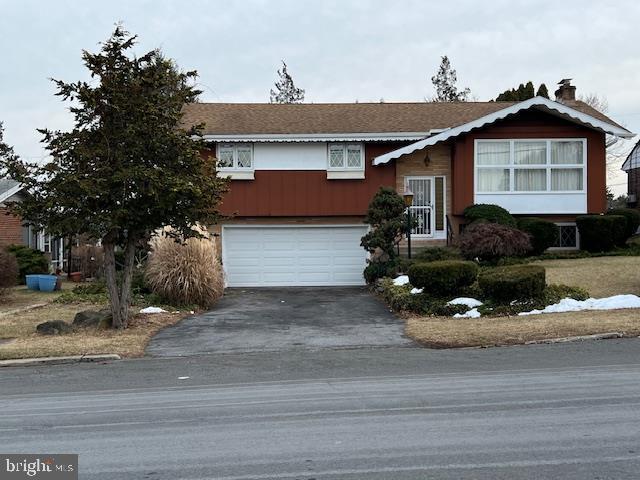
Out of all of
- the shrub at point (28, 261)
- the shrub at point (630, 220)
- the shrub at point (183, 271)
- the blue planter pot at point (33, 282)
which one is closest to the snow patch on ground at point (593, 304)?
the shrub at point (183, 271)

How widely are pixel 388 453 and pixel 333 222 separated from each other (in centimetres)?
1812

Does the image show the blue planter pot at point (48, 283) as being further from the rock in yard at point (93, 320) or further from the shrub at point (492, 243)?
the shrub at point (492, 243)

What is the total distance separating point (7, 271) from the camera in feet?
56.5

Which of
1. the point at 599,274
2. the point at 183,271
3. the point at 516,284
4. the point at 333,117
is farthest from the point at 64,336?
the point at 333,117

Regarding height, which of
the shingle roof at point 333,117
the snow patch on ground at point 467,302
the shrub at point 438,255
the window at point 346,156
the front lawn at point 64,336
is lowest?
the front lawn at point 64,336

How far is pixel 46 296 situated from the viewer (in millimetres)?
18672

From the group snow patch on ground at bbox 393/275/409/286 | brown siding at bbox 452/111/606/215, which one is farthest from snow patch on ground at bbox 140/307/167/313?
brown siding at bbox 452/111/606/215

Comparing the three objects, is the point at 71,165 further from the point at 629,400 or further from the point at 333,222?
the point at 333,222

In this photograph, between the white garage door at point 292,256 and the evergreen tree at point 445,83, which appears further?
the evergreen tree at point 445,83

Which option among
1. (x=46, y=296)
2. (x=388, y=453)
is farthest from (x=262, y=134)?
(x=388, y=453)

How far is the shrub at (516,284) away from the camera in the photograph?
13.5m

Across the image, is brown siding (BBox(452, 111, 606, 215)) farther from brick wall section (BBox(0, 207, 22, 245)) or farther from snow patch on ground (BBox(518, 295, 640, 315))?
brick wall section (BBox(0, 207, 22, 245))

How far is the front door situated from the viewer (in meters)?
22.7

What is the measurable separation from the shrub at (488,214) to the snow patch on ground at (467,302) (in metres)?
5.56
